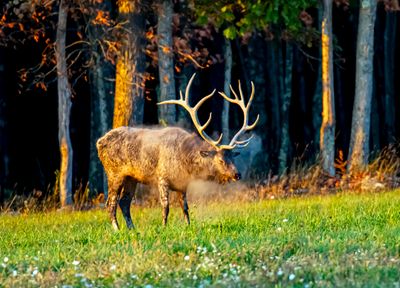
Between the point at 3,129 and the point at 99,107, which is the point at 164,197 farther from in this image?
the point at 3,129

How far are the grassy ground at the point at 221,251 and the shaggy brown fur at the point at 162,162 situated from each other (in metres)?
0.55

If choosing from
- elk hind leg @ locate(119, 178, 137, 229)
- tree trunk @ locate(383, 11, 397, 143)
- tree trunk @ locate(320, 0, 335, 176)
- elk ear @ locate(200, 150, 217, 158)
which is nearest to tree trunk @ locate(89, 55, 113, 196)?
tree trunk @ locate(320, 0, 335, 176)

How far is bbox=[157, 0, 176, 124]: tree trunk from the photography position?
2411cm

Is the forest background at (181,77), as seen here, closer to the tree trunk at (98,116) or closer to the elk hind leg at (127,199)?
the tree trunk at (98,116)

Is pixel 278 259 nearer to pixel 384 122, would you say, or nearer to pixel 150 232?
pixel 150 232

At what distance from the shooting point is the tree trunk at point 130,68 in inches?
936

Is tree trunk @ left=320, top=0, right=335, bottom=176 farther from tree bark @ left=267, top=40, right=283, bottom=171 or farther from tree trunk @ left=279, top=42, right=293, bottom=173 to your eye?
tree bark @ left=267, top=40, right=283, bottom=171

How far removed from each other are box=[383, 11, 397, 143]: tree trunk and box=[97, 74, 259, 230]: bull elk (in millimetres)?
16303

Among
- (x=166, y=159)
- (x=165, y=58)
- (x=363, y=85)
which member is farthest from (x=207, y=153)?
(x=363, y=85)

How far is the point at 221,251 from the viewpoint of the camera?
13195mm

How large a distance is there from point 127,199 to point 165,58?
22.0 ft

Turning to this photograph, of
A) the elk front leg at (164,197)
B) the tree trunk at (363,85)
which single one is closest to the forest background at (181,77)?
the tree trunk at (363,85)

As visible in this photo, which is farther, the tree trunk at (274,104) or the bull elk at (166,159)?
the tree trunk at (274,104)

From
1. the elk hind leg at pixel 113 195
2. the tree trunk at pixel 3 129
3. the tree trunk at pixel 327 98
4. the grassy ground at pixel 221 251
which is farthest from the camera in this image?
the tree trunk at pixel 3 129
